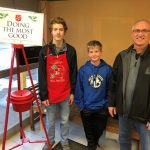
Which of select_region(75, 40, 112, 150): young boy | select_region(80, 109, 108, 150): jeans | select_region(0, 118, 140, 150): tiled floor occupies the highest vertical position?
select_region(75, 40, 112, 150): young boy

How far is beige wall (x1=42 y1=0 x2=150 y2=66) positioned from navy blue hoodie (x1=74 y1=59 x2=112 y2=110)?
0.74 metres

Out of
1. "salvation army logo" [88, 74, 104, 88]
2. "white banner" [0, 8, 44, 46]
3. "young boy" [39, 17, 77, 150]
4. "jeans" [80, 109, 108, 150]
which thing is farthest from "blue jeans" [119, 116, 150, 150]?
"white banner" [0, 8, 44, 46]

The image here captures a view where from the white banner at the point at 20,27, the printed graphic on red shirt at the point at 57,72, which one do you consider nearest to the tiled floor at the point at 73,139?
the printed graphic on red shirt at the point at 57,72

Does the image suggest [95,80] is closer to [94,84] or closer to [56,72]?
[94,84]

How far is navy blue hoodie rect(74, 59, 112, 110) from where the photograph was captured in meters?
1.97

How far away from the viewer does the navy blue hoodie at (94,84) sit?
1966 millimetres

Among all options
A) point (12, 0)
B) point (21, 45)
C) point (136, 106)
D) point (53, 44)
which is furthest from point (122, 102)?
point (12, 0)

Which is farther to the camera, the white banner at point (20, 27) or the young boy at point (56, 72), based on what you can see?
the young boy at point (56, 72)

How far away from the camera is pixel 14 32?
1812mm

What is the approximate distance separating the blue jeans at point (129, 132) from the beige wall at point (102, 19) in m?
1.14

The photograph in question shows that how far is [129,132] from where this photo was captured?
177cm

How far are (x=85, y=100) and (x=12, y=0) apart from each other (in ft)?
4.51

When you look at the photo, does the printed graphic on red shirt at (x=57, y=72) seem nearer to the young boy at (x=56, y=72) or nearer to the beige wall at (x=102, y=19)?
the young boy at (x=56, y=72)

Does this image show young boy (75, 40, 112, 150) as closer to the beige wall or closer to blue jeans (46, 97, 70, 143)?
blue jeans (46, 97, 70, 143)
